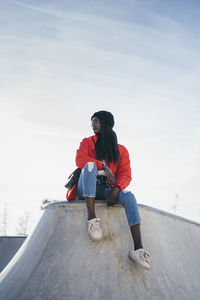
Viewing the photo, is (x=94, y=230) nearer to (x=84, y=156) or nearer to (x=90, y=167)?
(x=90, y=167)

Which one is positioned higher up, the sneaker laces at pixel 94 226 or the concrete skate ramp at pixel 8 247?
the sneaker laces at pixel 94 226

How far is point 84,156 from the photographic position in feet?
15.5

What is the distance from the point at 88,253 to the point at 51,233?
2.20 ft

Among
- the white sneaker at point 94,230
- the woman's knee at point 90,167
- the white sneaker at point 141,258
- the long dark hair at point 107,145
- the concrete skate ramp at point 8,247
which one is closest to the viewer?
the white sneaker at point 141,258

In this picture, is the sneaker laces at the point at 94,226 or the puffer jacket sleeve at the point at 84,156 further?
the puffer jacket sleeve at the point at 84,156

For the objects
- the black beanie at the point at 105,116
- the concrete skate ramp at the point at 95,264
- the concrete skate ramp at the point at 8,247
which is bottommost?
the concrete skate ramp at the point at 8,247

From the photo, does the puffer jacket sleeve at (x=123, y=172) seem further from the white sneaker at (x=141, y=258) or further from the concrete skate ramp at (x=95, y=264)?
the white sneaker at (x=141, y=258)

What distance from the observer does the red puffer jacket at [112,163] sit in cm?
463

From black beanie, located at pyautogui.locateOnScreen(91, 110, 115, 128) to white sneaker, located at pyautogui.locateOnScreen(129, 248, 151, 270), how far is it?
2215mm

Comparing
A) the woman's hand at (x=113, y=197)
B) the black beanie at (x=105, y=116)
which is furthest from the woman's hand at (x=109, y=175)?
the black beanie at (x=105, y=116)

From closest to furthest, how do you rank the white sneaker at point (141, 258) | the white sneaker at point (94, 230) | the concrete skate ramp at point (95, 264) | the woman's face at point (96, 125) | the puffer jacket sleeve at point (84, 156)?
1. the concrete skate ramp at point (95, 264)
2. the white sneaker at point (141, 258)
3. the white sneaker at point (94, 230)
4. the puffer jacket sleeve at point (84, 156)
5. the woman's face at point (96, 125)

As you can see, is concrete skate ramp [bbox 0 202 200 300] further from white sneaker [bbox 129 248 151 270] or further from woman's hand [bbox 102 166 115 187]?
woman's hand [bbox 102 166 115 187]

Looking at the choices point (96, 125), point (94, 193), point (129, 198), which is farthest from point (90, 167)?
point (96, 125)

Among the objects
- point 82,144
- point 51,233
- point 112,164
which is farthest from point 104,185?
point 51,233
